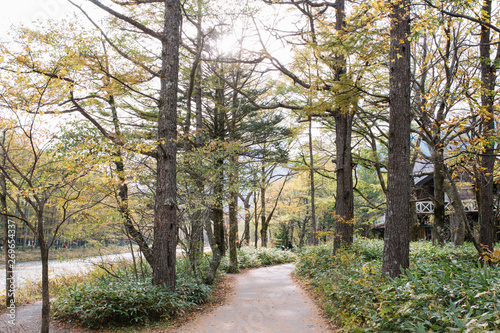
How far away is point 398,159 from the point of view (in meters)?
5.54

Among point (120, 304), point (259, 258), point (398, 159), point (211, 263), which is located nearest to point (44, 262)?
point (120, 304)

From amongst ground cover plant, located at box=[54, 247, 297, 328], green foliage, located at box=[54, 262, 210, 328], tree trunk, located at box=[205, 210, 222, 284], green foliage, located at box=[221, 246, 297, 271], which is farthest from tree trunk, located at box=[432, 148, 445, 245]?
green foliage, located at box=[54, 262, 210, 328]

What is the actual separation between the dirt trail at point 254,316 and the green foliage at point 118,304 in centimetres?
31

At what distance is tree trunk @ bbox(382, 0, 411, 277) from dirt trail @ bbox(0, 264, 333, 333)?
185cm

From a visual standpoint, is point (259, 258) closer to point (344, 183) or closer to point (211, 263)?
point (211, 263)

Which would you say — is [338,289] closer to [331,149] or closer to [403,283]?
[403,283]

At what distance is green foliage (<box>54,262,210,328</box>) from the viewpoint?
19.1ft

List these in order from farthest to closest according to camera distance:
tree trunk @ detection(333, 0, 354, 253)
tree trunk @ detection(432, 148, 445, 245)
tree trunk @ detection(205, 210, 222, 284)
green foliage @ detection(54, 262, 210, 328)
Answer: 1. tree trunk @ detection(432, 148, 445, 245)
2. tree trunk @ detection(333, 0, 354, 253)
3. tree trunk @ detection(205, 210, 222, 284)
4. green foliage @ detection(54, 262, 210, 328)

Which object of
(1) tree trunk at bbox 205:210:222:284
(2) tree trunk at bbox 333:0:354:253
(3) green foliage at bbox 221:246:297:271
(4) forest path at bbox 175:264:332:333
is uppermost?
(2) tree trunk at bbox 333:0:354:253

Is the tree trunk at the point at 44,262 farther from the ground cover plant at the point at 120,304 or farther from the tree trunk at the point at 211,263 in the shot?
the tree trunk at the point at 211,263

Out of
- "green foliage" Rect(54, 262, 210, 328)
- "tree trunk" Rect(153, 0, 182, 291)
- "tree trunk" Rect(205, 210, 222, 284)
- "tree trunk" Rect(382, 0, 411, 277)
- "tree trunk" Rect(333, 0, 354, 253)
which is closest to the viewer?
"tree trunk" Rect(382, 0, 411, 277)

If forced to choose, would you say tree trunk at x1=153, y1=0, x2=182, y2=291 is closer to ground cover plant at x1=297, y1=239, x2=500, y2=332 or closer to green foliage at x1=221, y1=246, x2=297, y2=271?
ground cover plant at x1=297, y1=239, x2=500, y2=332

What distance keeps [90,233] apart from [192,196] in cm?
274

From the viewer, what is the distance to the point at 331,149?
17.7 metres
